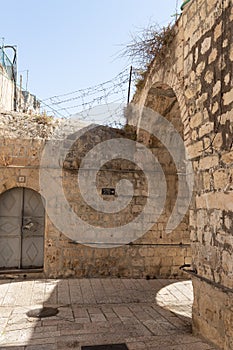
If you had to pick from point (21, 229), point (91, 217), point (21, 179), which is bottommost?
point (21, 229)

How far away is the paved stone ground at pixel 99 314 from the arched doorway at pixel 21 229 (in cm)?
57

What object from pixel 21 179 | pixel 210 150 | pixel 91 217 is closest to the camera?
pixel 210 150

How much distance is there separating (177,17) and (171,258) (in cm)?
496

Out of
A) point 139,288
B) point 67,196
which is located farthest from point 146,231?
point 67,196

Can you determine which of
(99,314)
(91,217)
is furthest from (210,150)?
(91,217)

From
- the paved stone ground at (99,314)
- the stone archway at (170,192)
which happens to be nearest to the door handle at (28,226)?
the paved stone ground at (99,314)

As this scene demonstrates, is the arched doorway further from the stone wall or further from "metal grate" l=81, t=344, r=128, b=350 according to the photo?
the stone wall

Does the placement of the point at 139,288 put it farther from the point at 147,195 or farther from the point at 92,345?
the point at 92,345

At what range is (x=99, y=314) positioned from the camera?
4258 millimetres

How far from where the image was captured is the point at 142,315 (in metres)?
4.25

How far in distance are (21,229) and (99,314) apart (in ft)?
10.2

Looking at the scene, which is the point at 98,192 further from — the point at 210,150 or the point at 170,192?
the point at 210,150

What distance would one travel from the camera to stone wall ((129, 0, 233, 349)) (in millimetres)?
2830

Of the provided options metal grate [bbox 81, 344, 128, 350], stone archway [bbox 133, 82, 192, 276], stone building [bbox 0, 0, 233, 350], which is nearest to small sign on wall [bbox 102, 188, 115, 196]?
stone building [bbox 0, 0, 233, 350]
